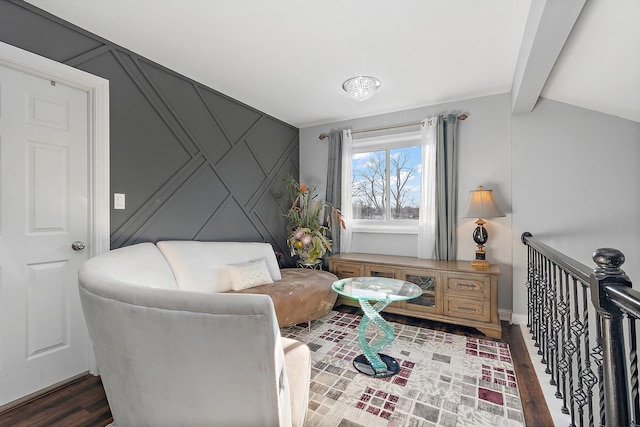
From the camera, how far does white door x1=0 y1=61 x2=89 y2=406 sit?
1712mm

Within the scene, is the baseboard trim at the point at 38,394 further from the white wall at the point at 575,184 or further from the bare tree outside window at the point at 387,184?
the white wall at the point at 575,184

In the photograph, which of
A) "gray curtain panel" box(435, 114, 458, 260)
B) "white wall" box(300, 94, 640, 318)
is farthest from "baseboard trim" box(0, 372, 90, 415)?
"white wall" box(300, 94, 640, 318)

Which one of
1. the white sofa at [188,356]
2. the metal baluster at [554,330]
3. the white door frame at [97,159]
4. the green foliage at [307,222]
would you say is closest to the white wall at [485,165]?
the green foliage at [307,222]

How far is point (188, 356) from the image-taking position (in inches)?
35.0

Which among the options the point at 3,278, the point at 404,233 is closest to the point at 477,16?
the point at 404,233

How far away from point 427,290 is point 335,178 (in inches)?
69.2

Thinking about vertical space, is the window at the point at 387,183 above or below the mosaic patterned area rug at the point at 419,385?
above

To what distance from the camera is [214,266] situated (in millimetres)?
2570

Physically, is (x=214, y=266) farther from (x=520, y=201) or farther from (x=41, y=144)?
(x=520, y=201)

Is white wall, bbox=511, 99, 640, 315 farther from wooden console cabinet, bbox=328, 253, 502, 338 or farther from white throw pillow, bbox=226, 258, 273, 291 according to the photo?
white throw pillow, bbox=226, 258, 273, 291

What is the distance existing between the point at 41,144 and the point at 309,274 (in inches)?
93.0

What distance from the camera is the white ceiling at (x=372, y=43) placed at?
5.82ft

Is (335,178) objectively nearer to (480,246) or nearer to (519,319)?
(480,246)

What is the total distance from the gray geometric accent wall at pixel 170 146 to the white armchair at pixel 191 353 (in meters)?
1.43
